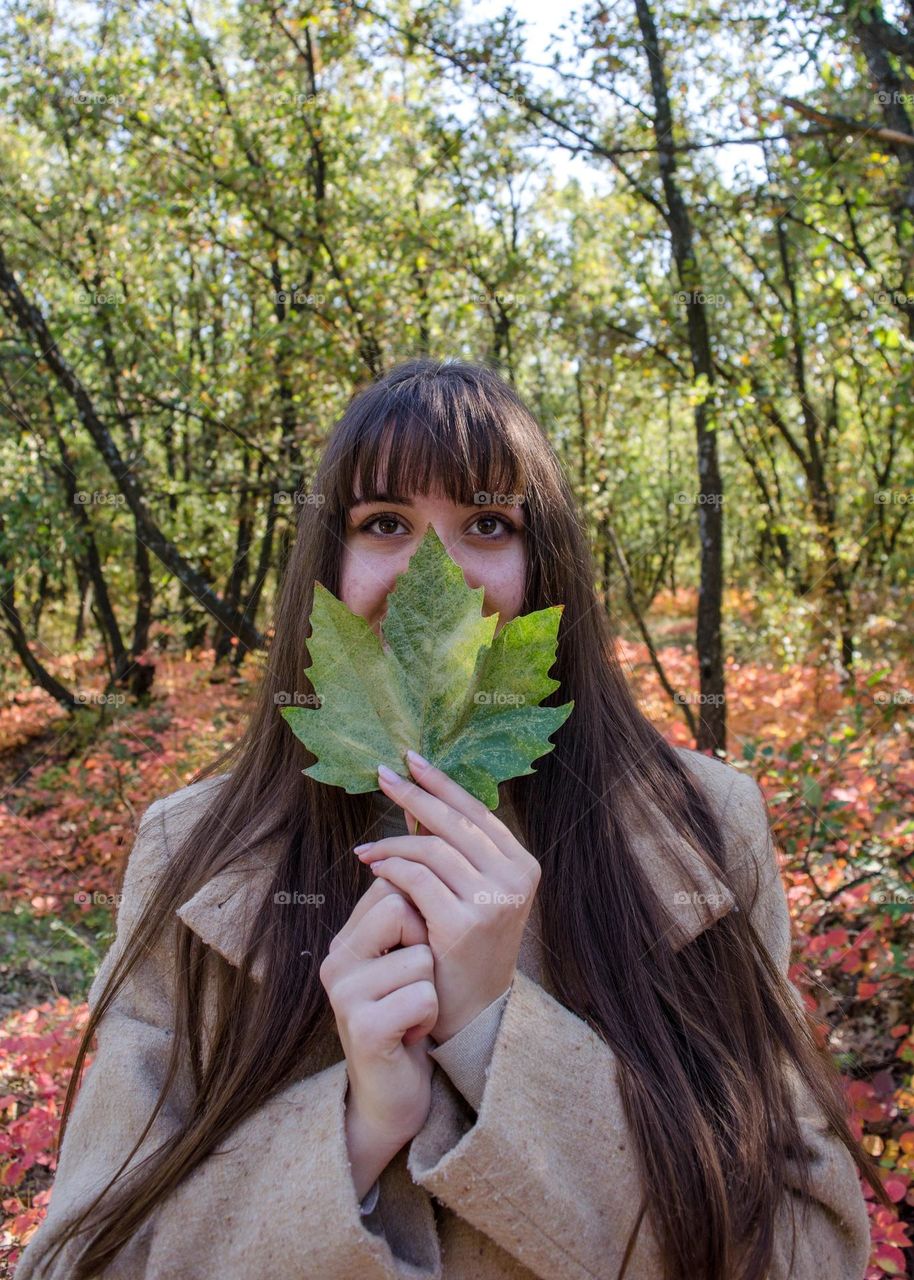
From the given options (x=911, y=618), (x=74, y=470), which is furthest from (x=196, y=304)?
(x=911, y=618)

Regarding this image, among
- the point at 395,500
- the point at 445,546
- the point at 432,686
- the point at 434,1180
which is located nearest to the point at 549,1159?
the point at 434,1180

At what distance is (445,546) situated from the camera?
64.7 inches

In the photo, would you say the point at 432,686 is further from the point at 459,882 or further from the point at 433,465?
the point at 433,465

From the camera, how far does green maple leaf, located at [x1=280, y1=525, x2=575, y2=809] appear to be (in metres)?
1.37

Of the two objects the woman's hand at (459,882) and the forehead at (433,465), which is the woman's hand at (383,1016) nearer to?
the woman's hand at (459,882)

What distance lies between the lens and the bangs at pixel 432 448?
1687 millimetres

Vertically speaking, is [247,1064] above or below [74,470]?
below

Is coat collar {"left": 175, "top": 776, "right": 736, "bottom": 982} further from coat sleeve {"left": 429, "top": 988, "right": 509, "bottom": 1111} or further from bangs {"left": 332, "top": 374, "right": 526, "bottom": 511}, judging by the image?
bangs {"left": 332, "top": 374, "right": 526, "bottom": 511}

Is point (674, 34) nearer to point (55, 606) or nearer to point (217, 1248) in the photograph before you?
point (217, 1248)

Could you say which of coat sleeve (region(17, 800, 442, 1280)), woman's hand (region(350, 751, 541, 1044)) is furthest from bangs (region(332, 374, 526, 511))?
coat sleeve (region(17, 800, 442, 1280))

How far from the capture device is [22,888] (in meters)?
7.25

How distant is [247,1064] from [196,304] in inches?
446

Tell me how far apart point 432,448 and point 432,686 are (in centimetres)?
50

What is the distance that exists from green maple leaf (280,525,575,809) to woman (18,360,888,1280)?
0.23 ft
